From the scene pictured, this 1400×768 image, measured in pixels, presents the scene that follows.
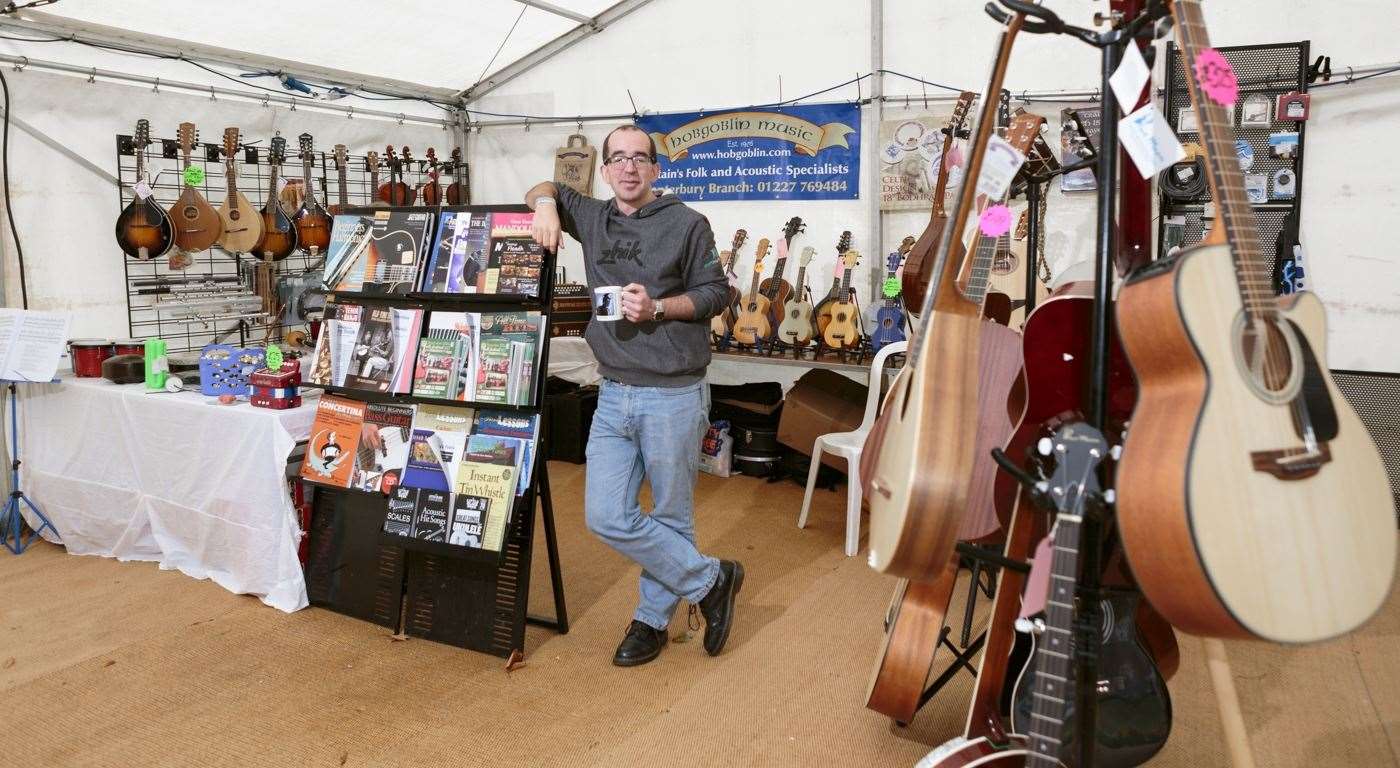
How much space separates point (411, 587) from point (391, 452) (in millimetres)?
452

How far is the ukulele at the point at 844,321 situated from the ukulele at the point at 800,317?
109mm

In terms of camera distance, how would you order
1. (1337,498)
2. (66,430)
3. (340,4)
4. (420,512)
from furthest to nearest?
(340,4)
(66,430)
(420,512)
(1337,498)

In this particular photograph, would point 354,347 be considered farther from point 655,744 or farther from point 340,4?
point 340,4

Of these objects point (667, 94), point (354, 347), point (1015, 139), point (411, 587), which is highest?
point (667, 94)

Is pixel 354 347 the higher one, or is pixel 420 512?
pixel 354 347

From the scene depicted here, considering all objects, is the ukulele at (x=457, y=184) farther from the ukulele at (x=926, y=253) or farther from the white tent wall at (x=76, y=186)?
the ukulele at (x=926, y=253)

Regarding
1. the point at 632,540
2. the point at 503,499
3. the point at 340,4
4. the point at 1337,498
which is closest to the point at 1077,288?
the point at 1337,498

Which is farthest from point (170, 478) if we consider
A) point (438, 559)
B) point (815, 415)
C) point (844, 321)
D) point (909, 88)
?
point (909, 88)

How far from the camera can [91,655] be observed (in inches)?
113

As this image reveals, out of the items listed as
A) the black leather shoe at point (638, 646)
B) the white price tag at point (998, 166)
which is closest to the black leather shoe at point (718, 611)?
the black leather shoe at point (638, 646)

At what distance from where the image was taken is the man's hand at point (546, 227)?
106 inches

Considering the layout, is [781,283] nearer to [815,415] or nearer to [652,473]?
[815,415]

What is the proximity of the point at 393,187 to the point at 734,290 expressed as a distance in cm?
212

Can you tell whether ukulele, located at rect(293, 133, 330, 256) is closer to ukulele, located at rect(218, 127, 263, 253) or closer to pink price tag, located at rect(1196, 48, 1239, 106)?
ukulele, located at rect(218, 127, 263, 253)
